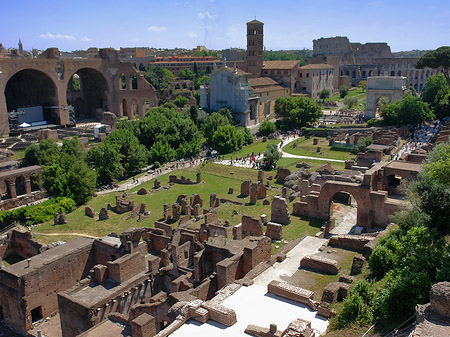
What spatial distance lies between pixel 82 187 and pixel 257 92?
4652cm

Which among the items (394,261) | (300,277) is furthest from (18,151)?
(394,261)

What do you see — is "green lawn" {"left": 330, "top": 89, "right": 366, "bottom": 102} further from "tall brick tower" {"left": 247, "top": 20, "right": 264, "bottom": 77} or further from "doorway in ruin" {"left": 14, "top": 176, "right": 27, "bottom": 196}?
"doorway in ruin" {"left": 14, "top": 176, "right": 27, "bottom": 196}

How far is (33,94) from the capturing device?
79.8m

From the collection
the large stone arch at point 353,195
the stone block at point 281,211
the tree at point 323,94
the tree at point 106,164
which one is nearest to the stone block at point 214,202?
the stone block at point 281,211

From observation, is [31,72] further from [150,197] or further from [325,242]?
[325,242]

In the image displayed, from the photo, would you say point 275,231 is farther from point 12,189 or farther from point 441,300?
point 12,189

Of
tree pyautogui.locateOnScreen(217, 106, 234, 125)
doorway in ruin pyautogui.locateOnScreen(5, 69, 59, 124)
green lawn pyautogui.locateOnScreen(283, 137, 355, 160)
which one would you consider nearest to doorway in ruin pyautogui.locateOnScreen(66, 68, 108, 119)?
doorway in ruin pyautogui.locateOnScreen(5, 69, 59, 124)

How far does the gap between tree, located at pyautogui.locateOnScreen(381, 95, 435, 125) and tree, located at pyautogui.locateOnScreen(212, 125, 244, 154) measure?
73.7 ft

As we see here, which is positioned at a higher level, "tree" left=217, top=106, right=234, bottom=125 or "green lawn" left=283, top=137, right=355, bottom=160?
"tree" left=217, top=106, right=234, bottom=125

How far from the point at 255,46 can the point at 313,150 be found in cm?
4236

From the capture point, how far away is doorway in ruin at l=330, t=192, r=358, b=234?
27714mm

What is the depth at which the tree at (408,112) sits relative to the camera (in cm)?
5744

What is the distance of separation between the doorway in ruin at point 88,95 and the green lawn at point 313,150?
4520 cm

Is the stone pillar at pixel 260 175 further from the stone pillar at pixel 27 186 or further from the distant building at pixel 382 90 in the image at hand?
the distant building at pixel 382 90
